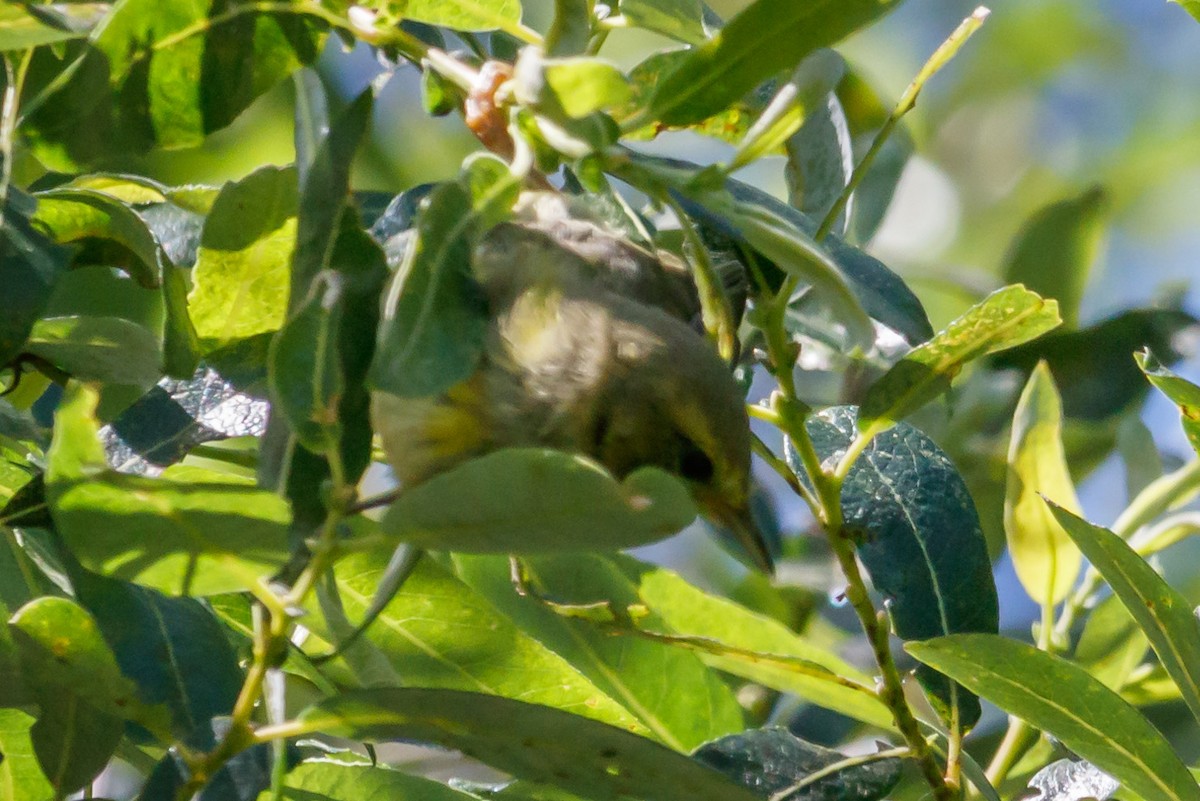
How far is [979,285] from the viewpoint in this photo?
10.1 feet

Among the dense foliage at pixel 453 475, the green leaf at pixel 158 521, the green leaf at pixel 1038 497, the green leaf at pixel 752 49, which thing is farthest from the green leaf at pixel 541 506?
the green leaf at pixel 1038 497

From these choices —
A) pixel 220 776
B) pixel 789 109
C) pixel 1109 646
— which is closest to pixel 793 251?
pixel 789 109

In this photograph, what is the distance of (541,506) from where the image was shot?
1047 millimetres

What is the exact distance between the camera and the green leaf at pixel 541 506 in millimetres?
1034

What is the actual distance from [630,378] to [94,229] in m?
0.68

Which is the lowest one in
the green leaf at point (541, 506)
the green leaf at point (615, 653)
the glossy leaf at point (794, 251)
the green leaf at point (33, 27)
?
the green leaf at point (615, 653)

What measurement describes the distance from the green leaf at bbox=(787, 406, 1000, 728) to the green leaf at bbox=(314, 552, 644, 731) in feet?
1.19

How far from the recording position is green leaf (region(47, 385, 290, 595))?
106 centimetres

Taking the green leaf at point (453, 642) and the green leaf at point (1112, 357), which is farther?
the green leaf at point (1112, 357)

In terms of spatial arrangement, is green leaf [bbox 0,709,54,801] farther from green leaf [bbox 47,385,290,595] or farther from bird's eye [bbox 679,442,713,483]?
bird's eye [bbox 679,442,713,483]

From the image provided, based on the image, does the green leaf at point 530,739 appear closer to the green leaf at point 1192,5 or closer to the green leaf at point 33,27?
the green leaf at point 33,27

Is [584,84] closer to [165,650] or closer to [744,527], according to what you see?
[165,650]

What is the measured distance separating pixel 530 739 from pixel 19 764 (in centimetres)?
59

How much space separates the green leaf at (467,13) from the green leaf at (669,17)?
12 centimetres
